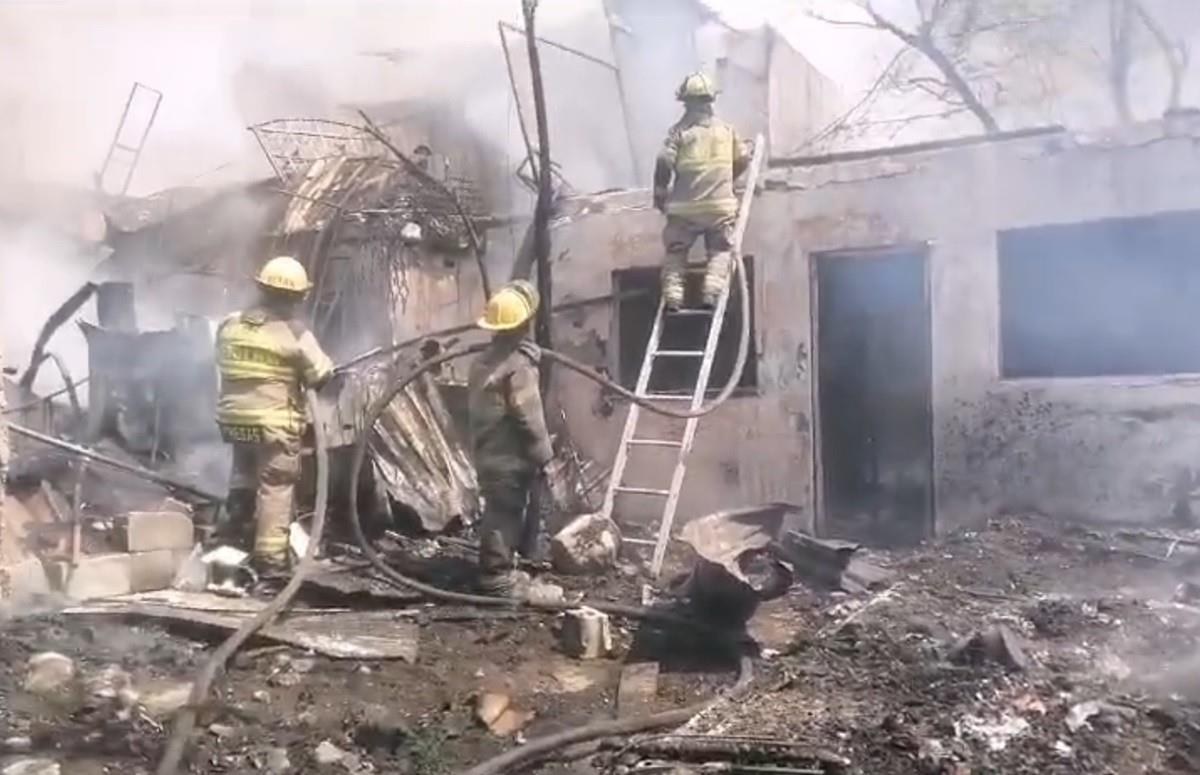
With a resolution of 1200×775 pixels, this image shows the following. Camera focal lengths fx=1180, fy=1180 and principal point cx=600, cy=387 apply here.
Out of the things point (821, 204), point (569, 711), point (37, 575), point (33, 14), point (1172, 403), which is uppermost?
point (33, 14)

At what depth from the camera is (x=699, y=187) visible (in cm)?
870

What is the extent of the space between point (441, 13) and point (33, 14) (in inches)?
207

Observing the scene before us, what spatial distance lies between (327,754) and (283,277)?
3453 mm

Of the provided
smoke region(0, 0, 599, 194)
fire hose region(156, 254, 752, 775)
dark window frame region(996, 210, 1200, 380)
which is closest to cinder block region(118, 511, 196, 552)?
fire hose region(156, 254, 752, 775)

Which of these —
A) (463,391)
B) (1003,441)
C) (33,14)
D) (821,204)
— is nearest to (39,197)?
(33,14)

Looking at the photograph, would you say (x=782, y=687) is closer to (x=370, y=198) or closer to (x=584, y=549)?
(x=584, y=549)

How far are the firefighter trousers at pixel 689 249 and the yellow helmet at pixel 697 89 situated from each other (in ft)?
2.93

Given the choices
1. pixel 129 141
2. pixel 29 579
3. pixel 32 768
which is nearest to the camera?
pixel 32 768

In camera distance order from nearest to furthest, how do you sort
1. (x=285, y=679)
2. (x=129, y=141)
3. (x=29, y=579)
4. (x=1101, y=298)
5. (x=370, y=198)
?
(x=285, y=679) → (x=29, y=579) → (x=1101, y=298) → (x=370, y=198) → (x=129, y=141)

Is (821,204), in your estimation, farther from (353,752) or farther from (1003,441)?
(353,752)

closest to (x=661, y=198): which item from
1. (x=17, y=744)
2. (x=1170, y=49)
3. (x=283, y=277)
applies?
(x=283, y=277)

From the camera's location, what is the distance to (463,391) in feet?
33.0

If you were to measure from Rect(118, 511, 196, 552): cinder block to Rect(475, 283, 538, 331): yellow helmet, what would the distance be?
2.37 m

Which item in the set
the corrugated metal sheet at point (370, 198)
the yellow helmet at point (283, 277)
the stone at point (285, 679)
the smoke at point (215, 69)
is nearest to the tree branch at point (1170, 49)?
the smoke at point (215, 69)
